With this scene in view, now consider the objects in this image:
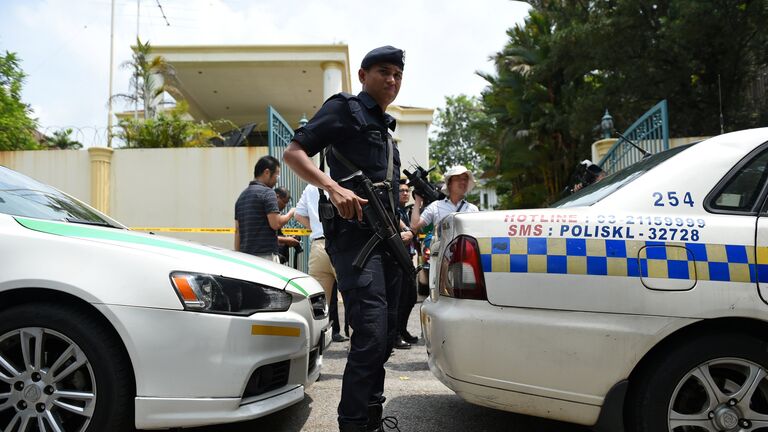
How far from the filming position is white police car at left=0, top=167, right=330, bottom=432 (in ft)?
7.31

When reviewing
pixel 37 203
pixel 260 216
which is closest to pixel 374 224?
pixel 37 203

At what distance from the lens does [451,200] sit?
473 cm

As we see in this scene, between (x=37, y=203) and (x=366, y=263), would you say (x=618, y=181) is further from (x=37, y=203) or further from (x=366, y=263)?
(x=37, y=203)

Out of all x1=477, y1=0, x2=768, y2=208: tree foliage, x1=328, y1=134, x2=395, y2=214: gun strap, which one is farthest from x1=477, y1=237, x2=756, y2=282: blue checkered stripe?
x1=477, y1=0, x2=768, y2=208: tree foliage

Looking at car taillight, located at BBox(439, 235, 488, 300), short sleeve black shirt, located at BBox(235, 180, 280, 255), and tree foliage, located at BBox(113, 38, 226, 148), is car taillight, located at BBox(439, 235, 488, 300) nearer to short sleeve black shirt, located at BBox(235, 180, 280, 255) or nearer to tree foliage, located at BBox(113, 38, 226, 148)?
short sleeve black shirt, located at BBox(235, 180, 280, 255)

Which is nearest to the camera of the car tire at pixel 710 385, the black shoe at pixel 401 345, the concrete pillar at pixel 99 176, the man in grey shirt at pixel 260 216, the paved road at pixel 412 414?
the car tire at pixel 710 385

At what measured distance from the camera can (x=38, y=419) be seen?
2229mm

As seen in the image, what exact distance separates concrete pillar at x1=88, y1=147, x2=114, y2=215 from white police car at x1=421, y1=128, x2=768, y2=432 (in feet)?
27.2

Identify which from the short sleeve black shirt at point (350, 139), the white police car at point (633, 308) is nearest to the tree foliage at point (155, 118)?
the short sleeve black shirt at point (350, 139)

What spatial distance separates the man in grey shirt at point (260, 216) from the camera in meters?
4.46

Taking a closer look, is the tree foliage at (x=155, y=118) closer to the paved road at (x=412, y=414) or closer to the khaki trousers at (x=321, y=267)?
the khaki trousers at (x=321, y=267)

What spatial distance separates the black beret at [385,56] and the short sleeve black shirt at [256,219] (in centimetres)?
222

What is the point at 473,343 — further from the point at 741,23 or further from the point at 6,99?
the point at 6,99

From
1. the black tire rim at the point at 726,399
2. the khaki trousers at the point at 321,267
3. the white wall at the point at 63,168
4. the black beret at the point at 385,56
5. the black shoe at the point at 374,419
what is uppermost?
the white wall at the point at 63,168
